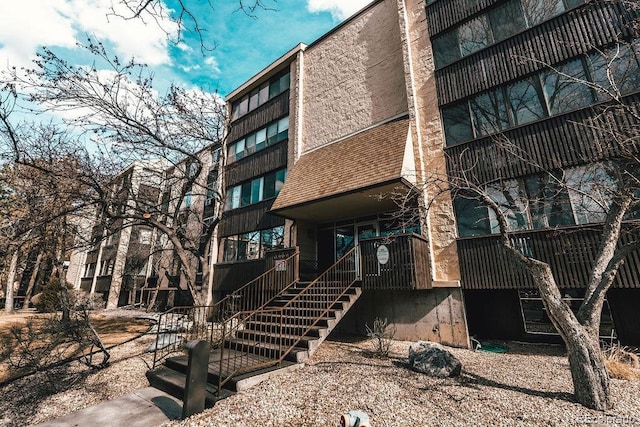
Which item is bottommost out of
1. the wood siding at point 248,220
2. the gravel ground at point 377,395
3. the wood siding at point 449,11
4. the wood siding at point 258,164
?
the gravel ground at point 377,395

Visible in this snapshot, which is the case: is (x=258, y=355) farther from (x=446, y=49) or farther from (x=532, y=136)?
(x=446, y=49)

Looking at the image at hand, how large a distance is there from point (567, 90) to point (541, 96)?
0.61 m

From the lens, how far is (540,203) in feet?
26.2

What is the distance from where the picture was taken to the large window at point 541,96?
24.4 ft

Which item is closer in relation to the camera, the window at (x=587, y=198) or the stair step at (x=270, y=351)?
the stair step at (x=270, y=351)

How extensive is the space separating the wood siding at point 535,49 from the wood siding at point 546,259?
15.7 feet

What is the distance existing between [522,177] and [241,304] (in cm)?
1203

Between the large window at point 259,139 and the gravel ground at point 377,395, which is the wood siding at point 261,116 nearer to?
the large window at point 259,139

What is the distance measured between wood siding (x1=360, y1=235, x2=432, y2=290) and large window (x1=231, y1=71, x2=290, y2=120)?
41.7ft

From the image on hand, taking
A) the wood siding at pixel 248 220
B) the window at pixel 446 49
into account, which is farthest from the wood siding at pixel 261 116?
the window at pixel 446 49

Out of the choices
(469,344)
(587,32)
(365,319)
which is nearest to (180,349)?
(365,319)

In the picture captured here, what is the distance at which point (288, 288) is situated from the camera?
396 inches

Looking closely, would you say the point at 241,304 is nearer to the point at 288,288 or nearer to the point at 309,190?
the point at 288,288

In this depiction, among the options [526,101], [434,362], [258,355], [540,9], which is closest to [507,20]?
[540,9]
